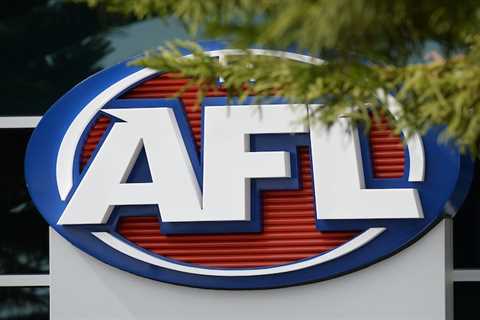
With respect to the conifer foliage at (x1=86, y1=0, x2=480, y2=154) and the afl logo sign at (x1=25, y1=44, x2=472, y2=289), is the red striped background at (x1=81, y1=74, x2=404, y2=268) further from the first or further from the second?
the conifer foliage at (x1=86, y1=0, x2=480, y2=154)

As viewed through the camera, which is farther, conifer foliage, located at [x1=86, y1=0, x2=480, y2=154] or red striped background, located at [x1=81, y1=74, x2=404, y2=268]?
red striped background, located at [x1=81, y1=74, x2=404, y2=268]

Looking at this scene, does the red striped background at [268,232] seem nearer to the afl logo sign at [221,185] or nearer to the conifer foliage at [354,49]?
the afl logo sign at [221,185]

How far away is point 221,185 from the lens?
34.2ft

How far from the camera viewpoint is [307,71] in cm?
551

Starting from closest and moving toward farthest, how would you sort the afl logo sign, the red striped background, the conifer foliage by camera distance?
the conifer foliage → the afl logo sign → the red striped background

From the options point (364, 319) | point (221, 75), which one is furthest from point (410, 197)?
point (221, 75)

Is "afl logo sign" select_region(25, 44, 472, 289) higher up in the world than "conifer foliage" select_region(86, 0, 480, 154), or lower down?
lower down

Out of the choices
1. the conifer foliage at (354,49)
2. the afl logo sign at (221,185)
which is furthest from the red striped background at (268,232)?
the conifer foliage at (354,49)

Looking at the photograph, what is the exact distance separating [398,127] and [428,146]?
187 inches

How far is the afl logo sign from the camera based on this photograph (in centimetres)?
1023

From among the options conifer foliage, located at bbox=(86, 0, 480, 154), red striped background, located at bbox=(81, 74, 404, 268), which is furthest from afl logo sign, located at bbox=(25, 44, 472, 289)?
conifer foliage, located at bbox=(86, 0, 480, 154)

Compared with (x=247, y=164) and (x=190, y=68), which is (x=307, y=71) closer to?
(x=190, y=68)

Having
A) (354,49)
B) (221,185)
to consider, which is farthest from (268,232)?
(354,49)

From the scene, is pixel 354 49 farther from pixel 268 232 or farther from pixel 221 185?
pixel 268 232
